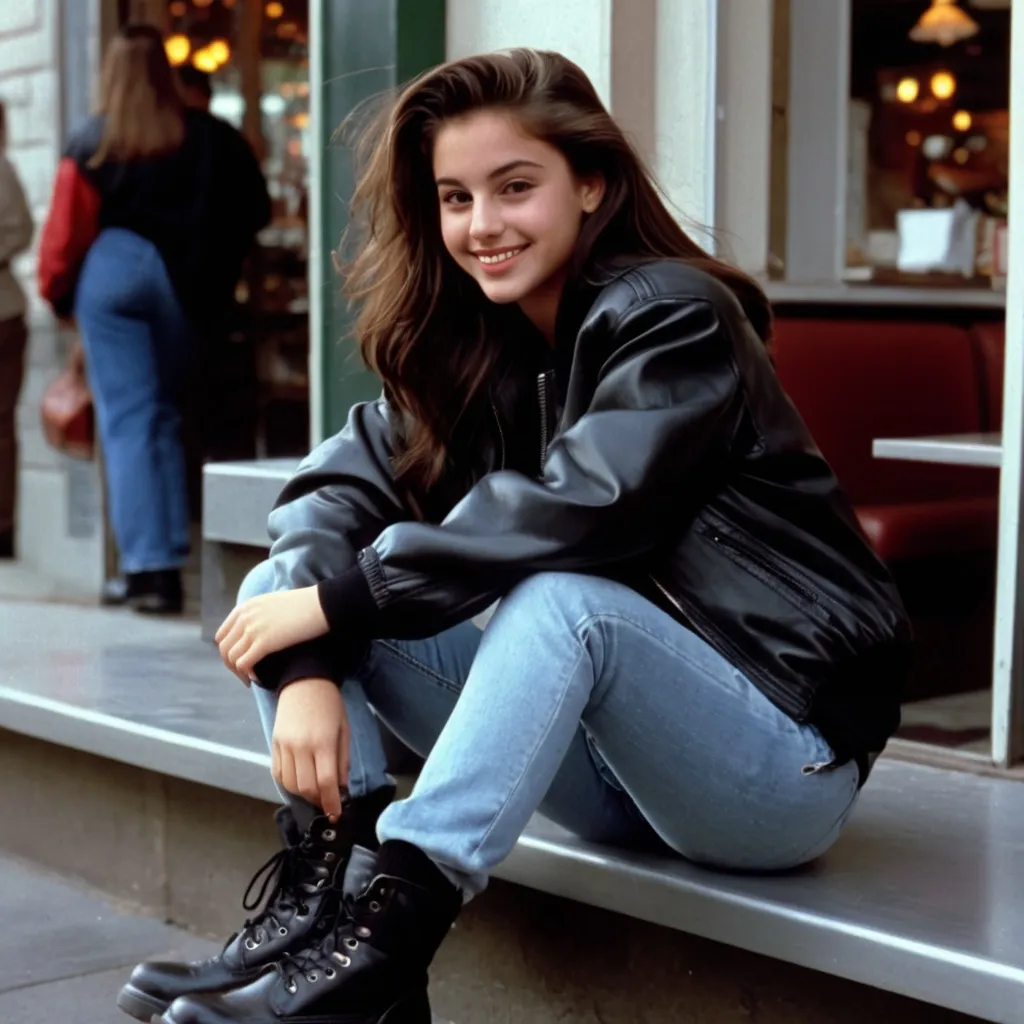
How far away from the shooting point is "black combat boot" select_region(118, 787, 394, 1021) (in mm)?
2199

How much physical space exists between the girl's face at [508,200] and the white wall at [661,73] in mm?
1330

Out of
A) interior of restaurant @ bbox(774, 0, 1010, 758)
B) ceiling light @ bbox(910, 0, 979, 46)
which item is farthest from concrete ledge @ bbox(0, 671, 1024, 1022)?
ceiling light @ bbox(910, 0, 979, 46)

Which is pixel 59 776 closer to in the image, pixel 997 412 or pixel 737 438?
pixel 737 438

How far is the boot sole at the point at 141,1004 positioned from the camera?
7.35 ft

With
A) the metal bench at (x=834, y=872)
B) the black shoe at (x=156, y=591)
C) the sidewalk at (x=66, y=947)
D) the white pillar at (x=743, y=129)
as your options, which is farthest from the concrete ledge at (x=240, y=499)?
the white pillar at (x=743, y=129)

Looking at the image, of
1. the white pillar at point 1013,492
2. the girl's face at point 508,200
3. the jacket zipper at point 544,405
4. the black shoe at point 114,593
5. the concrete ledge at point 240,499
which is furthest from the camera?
the black shoe at point 114,593

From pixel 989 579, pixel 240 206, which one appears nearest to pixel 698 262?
pixel 989 579

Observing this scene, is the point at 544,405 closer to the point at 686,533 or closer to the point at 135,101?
the point at 686,533

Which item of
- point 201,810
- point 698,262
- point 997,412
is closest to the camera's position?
point 698,262

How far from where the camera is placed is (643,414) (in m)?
2.13

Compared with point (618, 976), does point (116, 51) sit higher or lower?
higher

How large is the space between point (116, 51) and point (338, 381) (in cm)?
158

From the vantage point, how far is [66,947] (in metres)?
3.16

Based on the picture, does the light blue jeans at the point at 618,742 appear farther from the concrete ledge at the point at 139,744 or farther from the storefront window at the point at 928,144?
the storefront window at the point at 928,144
